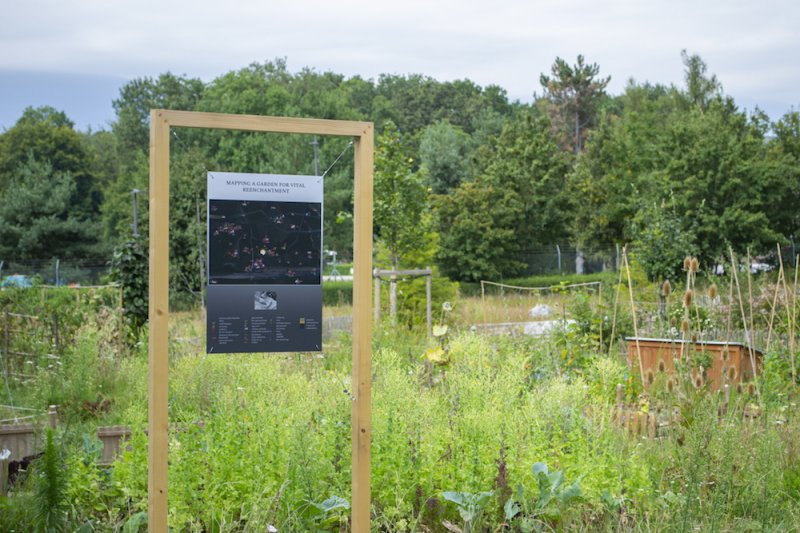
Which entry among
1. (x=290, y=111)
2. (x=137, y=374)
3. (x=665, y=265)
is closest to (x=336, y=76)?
(x=290, y=111)

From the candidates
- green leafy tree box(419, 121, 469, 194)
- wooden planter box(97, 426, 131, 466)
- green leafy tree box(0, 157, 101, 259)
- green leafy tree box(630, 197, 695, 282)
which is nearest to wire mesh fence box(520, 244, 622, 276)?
green leafy tree box(419, 121, 469, 194)

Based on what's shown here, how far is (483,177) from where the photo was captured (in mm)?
30438

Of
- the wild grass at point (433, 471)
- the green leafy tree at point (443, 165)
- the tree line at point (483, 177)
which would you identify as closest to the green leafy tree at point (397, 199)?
the tree line at point (483, 177)

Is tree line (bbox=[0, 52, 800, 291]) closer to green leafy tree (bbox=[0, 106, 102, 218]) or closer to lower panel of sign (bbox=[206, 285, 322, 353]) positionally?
green leafy tree (bbox=[0, 106, 102, 218])

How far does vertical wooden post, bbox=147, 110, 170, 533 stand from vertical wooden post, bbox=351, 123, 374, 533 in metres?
0.85

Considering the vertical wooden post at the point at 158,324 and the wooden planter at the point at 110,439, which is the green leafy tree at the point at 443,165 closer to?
the wooden planter at the point at 110,439

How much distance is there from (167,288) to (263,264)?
1.43 ft

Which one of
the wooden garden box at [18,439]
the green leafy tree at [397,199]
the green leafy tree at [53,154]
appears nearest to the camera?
the wooden garden box at [18,439]

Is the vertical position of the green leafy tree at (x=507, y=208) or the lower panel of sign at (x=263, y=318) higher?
the green leafy tree at (x=507, y=208)

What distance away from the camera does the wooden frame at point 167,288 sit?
11.9 ft

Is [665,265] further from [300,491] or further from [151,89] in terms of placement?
[151,89]

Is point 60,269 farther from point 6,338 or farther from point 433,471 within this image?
point 433,471

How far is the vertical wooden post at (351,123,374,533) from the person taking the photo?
3852 millimetres

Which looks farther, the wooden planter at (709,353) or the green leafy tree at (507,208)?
the green leafy tree at (507,208)
